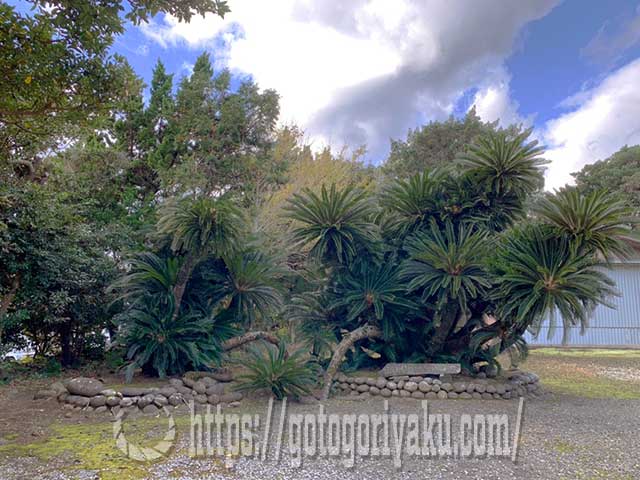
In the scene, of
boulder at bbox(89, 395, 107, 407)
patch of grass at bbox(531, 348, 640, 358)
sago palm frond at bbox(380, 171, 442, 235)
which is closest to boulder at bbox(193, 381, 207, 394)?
boulder at bbox(89, 395, 107, 407)

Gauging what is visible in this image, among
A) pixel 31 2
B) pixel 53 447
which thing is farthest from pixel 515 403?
pixel 31 2

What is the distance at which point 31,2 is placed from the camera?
383cm

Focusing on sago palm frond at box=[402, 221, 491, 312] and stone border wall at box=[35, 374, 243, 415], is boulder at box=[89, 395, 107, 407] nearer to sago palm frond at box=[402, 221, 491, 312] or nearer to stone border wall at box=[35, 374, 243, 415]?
stone border wall at box=[35, 374, 243, 415]

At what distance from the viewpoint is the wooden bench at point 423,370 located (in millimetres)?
6473

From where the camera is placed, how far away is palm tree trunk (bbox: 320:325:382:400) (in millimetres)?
6211

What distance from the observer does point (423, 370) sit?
646cm

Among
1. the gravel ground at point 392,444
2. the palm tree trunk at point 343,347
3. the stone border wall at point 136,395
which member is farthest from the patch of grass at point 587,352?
the stone border wall at point 136,395

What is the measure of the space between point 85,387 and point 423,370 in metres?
4.60

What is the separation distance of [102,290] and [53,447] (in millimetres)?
4718

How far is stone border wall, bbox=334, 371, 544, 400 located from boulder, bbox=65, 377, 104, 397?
10.7 ft

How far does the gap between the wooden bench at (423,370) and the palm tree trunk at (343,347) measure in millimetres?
582

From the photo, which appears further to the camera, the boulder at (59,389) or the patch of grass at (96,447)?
the boulder at (59,389)

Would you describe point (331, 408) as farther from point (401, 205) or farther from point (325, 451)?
point (401, 205)

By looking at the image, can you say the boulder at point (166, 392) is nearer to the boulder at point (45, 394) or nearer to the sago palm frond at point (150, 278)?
the boulder at point (45, 394)
